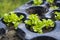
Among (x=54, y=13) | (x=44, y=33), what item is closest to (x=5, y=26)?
(x=44, y=33)

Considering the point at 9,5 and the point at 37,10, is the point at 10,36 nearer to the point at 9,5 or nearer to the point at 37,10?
the point at 37,10

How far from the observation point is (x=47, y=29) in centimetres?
216

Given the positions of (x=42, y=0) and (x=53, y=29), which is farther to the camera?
(x=42, y=0)

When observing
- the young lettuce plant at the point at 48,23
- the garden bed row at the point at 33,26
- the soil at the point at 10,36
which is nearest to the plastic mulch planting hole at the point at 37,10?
the garden bed row at the point at 33,26

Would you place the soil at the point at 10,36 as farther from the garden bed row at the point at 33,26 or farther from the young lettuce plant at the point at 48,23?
the young lettuce plant at the point at 48,23

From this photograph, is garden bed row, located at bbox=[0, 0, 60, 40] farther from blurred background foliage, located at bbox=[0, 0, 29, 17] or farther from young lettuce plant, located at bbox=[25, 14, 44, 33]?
blurred background foliage, located at bbox=[0, 0, 29, 17]

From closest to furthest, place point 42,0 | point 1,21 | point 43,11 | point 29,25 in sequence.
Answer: point 29,25, point 1,21, point 43,11, point 42,0

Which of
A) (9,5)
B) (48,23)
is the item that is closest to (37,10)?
(48,23)

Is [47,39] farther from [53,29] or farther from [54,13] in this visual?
[54,13]

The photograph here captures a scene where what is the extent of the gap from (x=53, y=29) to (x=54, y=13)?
0.37 metres

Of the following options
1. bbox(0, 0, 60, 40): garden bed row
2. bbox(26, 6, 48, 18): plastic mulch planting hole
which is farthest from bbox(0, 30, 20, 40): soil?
bbox(26, 6, 48, 18): plastic mulch planting hole

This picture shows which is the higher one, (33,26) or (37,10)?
(37,10)

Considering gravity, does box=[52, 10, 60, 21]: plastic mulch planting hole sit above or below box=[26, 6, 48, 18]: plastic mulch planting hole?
below

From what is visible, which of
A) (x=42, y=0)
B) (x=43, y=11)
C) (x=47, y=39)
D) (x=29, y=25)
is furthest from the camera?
(x=42, y=0)
